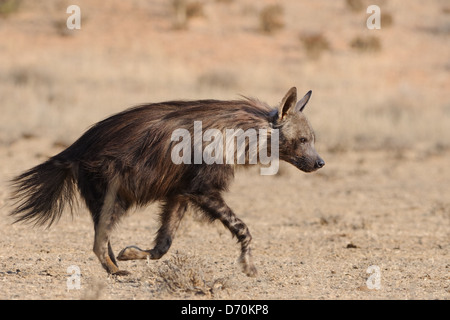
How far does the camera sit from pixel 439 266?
7441 mm

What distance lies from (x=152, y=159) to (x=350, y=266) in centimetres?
210

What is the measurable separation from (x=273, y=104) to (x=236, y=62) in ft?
16.5

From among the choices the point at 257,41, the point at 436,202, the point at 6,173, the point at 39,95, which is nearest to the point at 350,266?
the point at 436,202

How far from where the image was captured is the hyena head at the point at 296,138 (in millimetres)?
6832

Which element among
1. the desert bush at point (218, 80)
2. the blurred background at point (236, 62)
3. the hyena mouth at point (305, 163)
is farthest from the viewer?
the desert bush at point (218, 80)

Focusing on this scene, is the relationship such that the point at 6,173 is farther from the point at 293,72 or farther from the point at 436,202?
the point at 293,72

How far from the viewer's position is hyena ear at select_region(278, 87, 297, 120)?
6680mm

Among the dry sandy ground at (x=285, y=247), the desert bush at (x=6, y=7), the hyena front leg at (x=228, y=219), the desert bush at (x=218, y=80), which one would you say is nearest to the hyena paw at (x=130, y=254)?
the dry sandy ground at (x=285, y=247)

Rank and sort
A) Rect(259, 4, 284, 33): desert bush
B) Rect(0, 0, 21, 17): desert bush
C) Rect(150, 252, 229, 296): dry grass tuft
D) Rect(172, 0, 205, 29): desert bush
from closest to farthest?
Rect(150, 252, 229, 296): dry grass tuft
Rect(0, 0, 21, 17): desert bush
Rect(259, 4, 284, 33): desert bush
Rect(172, 0, 205, 29): desert bush

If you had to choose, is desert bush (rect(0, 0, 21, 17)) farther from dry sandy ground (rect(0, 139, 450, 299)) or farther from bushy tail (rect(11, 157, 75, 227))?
bushy tail (rect(11, 157, 75, 227))
